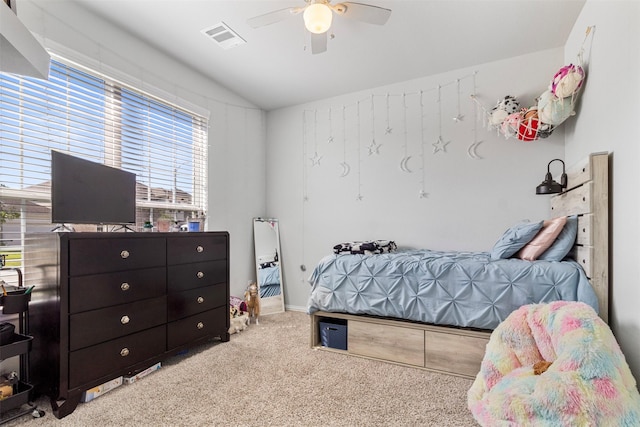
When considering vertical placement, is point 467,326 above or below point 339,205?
below

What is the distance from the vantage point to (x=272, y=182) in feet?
13.4

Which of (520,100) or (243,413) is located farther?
(520,100)

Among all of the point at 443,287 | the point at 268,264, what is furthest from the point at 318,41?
the point at 268,264

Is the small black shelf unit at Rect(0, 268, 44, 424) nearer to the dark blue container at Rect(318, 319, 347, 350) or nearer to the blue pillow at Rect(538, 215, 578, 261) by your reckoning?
the dark blue container at Rect(318, 319, 347, 350)

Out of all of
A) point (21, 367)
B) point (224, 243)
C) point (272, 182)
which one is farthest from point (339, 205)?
point (21, 367)

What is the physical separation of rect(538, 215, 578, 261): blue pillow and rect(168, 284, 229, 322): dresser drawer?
2382mm

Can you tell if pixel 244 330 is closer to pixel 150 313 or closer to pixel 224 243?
pixel 224 243

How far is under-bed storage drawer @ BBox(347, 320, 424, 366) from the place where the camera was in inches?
87.7

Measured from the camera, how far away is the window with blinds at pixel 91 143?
1.89 m

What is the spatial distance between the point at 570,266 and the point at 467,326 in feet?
2.26

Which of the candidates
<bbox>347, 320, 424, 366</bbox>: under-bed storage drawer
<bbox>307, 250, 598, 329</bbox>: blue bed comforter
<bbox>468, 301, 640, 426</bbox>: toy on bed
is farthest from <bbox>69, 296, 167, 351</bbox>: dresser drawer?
<bbox>468, 301, 640, 426</bbox>: toy on bed

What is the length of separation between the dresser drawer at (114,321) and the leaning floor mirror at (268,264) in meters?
1.62

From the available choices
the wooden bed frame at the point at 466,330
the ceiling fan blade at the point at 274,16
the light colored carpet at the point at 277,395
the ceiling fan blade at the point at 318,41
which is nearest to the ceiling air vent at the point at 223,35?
the ceiling fan blade at the point at 274,16

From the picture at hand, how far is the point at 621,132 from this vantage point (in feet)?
5.23
